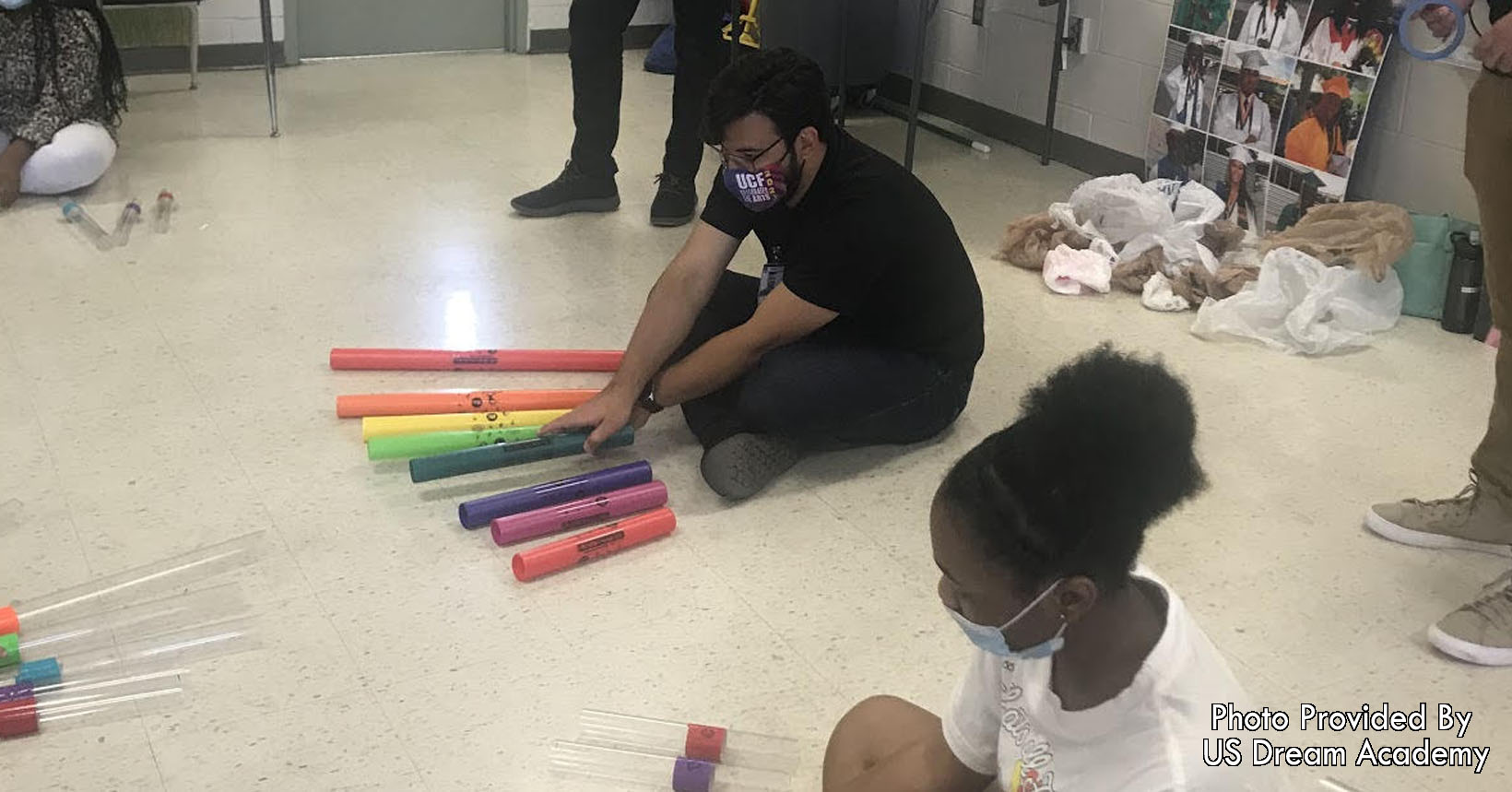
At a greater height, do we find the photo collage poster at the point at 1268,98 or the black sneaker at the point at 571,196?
the photo collage poster at the point at 1268,98

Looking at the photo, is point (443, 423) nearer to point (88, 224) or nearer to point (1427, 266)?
point (88, 224)

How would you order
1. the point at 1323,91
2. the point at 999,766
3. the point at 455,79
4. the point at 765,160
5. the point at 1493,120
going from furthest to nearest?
the point at 455,79
the point at 1323,91
the point at 765,160
the point at 1493,120
the point at 999,766

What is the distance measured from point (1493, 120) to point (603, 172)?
2.29m

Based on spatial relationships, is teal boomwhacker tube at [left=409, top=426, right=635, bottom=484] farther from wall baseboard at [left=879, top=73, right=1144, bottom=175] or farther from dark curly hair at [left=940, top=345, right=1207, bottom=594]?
wall baseboard at [left=879, top=73, right=1144, bottom=175]

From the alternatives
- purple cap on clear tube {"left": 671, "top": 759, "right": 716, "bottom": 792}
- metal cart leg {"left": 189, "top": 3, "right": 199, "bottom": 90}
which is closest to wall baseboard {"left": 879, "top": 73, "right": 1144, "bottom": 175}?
metal cart leg {"left": 189, "top": 3, "right": 199, "bottom": 90}

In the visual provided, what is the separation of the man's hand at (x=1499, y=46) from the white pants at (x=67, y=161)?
3.23m

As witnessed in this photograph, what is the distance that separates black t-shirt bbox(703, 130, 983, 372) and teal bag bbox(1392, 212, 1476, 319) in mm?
1343

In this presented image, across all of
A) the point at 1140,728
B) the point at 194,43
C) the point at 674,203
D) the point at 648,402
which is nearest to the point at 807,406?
the point at 648,402

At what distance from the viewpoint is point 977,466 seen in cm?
115

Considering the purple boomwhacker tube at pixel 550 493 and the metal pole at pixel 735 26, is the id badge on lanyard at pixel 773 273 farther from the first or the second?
the metal pole at pixel 735 26

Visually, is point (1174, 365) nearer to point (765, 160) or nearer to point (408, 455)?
point (765, 160)

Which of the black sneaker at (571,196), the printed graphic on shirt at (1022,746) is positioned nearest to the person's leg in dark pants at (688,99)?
the black sneaker at (571,196)

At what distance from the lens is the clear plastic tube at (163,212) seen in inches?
138

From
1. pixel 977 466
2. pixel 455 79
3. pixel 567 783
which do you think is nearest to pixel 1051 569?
pixel 977 466
